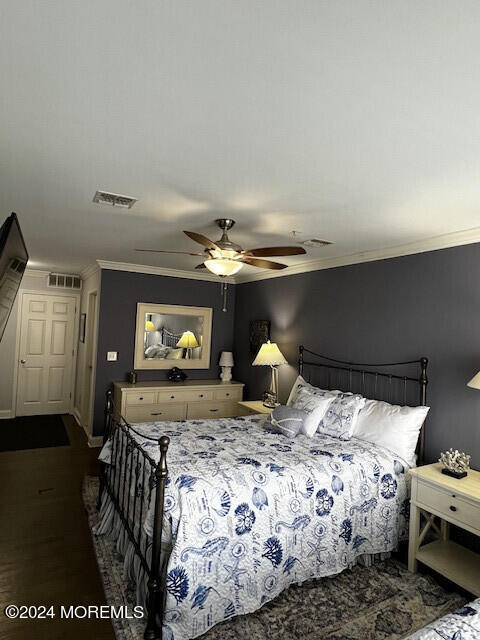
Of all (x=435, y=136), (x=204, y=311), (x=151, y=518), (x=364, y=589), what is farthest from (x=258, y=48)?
(x=204, y=311)

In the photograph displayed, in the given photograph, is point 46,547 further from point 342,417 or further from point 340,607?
point 342,417

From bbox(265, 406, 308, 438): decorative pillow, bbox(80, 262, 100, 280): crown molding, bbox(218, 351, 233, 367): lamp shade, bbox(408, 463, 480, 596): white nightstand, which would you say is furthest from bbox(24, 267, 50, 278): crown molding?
bbox(408, 463, 480, 596): white nightstand

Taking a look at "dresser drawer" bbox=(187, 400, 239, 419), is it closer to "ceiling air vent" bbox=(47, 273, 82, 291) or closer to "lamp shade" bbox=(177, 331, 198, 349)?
"lamp shade" bbox=(177, 331, 198, 349)

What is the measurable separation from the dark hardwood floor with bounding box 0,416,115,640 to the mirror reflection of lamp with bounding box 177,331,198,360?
6.47 feet

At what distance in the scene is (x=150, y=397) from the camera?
195 inches

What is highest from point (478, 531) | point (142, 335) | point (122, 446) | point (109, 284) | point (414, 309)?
point (109, 284)

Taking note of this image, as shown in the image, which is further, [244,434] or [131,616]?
[244,434]

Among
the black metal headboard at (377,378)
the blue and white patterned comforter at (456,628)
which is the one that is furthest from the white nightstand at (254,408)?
the blue and white patterned comforter at (456,628)

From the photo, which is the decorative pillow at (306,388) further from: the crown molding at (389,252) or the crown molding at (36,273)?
the crown molding at (36,273)

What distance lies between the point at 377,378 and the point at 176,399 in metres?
2.66

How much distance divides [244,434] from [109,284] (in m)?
A: 2.99

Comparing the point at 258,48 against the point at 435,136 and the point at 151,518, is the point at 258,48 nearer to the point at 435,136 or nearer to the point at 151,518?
the point at 435,136

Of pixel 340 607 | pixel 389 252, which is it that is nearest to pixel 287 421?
pixel 340 607

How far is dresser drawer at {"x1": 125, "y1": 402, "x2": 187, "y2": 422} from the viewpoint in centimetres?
487
